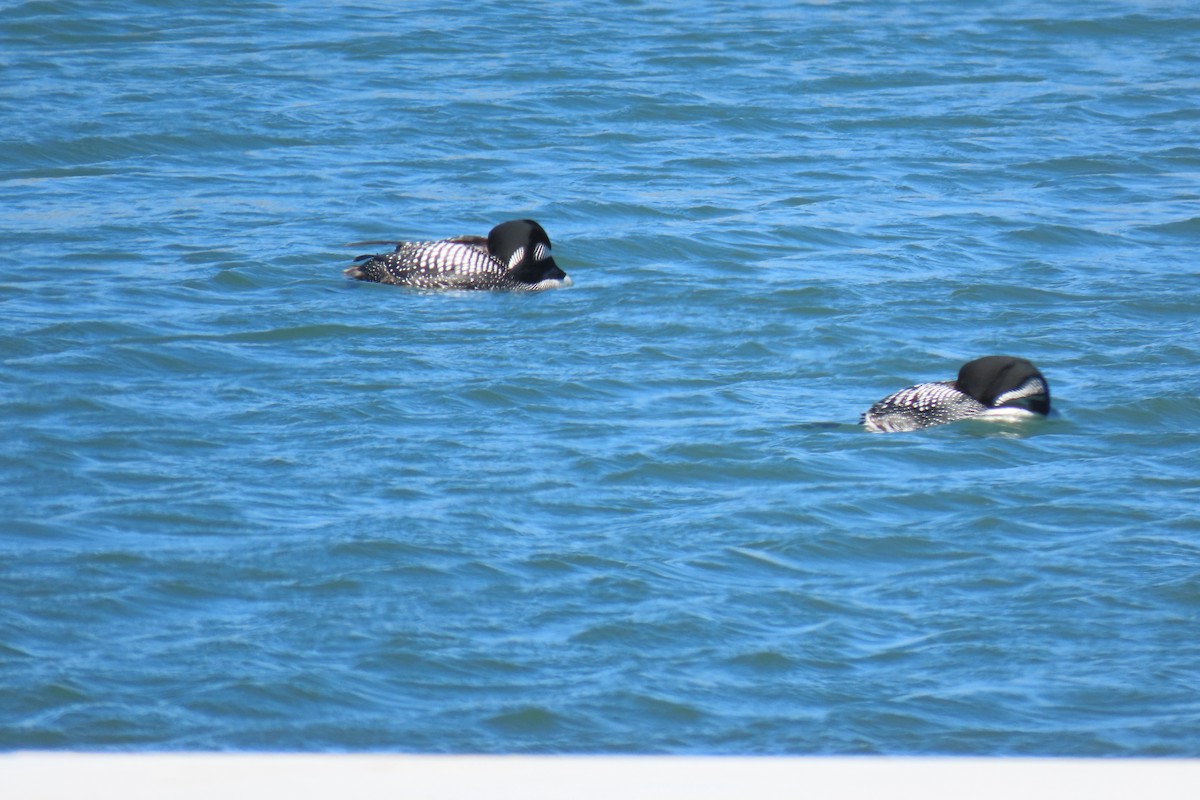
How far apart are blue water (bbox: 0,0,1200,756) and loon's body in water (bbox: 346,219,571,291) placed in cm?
19

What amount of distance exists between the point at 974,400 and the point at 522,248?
11.2 ft

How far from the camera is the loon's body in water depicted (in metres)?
10.7

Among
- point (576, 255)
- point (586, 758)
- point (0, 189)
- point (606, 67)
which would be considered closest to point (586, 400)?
point (576, 255)

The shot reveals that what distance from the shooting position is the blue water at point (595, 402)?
210 inches

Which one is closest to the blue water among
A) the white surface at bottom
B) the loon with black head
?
the loon with black head

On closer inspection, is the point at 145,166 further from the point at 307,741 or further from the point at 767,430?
the point at 307,741

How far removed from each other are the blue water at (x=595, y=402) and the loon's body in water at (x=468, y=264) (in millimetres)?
192

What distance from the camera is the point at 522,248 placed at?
34.9 ft

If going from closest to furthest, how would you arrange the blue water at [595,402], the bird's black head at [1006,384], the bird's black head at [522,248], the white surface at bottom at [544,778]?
the white surface at bottom at [544,778] → the blue water at [595,402] → the bird's black head at [1006,384] → the bird's black head at [522,248]

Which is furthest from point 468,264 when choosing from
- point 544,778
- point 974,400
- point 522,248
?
point 544,778

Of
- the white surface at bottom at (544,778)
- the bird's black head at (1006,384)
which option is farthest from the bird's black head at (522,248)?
the white surface at bottom at (544,778)

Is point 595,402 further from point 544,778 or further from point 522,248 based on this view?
point 544,778

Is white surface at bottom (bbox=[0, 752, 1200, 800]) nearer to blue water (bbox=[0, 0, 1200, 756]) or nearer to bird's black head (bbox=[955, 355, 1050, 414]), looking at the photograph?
blue water (bbox=[0, 0, 1200, 756])

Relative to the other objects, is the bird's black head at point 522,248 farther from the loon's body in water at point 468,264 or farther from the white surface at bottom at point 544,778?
the white surface at bottom at point 544,778
